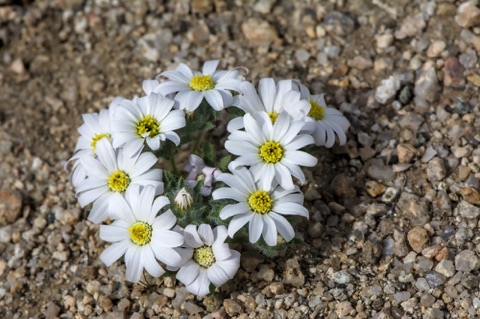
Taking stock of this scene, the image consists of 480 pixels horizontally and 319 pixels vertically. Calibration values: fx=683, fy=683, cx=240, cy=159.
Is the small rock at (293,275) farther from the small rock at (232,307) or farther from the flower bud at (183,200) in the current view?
the flower bud at (183,200)

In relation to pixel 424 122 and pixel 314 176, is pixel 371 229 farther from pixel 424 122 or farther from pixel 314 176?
pixel 424 122

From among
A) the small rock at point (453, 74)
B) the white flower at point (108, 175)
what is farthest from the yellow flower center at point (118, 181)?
the small rock at point (453, 74)

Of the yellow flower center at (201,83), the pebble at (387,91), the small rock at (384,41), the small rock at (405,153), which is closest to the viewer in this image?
the yellow flower center at (201,83)

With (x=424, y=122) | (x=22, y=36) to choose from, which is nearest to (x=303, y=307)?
(x=424, y=122)

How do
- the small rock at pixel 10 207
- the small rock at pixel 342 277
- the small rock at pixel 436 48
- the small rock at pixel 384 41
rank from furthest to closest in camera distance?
the small rock at pixel 384 41 < the small rock at pixel 436 48 < the small rock at pixel 10 207 < the small rock at pixel 342 277

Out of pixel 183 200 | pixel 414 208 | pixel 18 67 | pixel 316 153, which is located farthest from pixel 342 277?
pixel 18 67

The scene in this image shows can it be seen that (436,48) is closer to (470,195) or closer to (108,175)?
(470,195)
